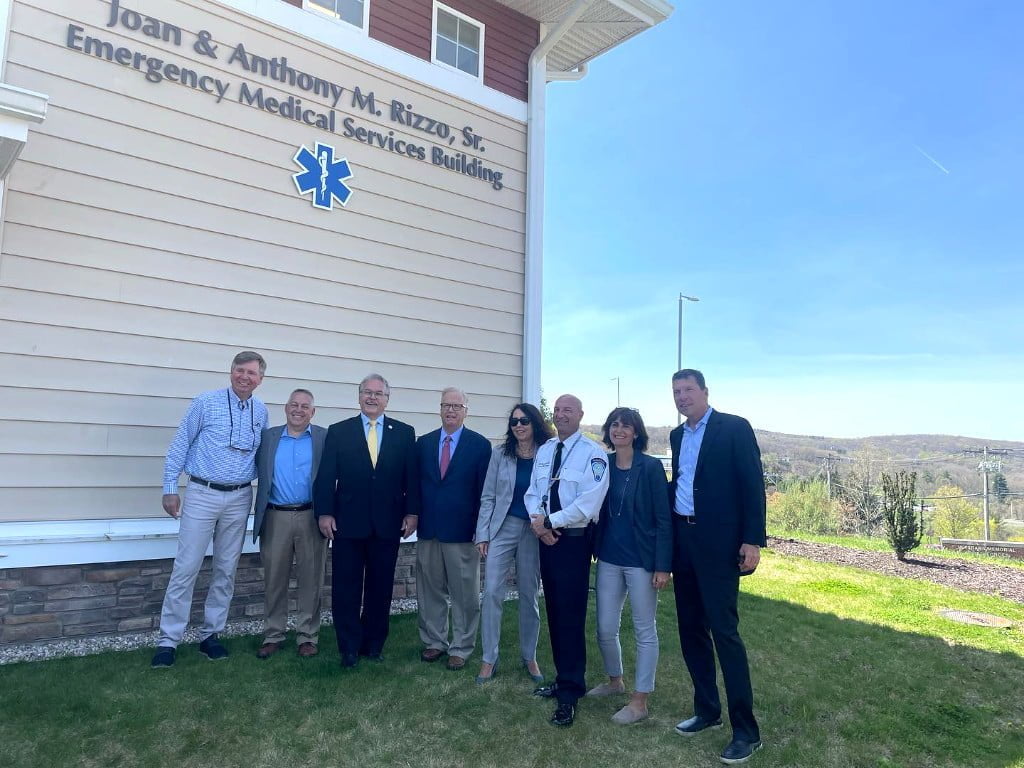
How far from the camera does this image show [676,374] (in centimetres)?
359

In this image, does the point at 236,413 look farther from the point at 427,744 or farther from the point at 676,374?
the point at 676,374

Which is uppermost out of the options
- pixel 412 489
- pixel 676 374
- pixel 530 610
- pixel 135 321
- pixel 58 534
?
pixel 135 321

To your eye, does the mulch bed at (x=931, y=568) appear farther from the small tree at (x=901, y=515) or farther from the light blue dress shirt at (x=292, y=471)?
the light blue dress shirt at (x=292, y=471)

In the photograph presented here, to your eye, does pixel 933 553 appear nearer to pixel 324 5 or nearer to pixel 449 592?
pixel 449 592

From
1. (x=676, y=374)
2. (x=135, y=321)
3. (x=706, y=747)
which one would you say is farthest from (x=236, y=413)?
(x=706, y=747)

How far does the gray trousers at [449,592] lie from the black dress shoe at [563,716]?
39.5 inches

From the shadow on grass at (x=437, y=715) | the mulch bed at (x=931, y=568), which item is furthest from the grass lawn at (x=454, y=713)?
the mulch bed at (x=931, y=568)

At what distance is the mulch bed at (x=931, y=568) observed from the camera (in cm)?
822

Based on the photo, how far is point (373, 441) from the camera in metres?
4.58

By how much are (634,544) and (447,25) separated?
5.52 m

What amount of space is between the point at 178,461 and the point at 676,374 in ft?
10.8

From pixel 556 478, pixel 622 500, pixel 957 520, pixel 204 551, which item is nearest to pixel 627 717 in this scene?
pixel 622 500

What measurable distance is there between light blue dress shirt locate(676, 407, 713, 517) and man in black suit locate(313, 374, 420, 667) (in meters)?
1.91

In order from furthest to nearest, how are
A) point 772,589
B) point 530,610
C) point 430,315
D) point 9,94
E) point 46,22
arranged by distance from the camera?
point 772,589, point 430,315, point 46,22, point 530,610, point 9,94
